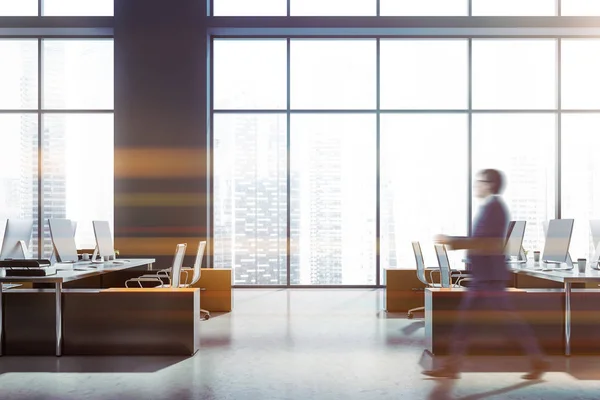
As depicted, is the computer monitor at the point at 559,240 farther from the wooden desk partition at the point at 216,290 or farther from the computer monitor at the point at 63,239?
the computer monitor at the point at 63,239

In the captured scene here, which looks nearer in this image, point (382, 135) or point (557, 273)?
point (557, 273)

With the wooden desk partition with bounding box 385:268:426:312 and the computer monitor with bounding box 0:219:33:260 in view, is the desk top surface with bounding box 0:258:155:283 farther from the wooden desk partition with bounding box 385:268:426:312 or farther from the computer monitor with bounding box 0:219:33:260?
the wooden desk partition with bounding box 385:268:426:312

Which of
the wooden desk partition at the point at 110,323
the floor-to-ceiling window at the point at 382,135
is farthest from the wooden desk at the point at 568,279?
the floor-to-ceiling window at the point at 382,135

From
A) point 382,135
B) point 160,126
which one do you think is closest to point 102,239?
point 160,126

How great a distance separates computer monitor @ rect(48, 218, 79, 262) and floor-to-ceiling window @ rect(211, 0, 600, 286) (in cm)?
356

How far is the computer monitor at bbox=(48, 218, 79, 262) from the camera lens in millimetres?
6348

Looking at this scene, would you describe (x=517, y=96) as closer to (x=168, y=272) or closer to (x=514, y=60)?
(x=514, y=60)

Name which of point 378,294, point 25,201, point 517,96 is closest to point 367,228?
point 378,294

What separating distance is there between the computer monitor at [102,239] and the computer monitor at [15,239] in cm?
83

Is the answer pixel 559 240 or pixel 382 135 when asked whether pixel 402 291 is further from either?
pixel 382 135

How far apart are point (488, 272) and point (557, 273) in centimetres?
153

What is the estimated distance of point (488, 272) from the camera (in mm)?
4453

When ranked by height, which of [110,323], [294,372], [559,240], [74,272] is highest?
[559,240]

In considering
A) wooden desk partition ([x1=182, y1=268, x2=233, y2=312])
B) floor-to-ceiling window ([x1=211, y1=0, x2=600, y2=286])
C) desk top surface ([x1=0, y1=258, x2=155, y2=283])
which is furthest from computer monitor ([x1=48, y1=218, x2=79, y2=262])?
floor-to-ceiling window ([x1=211, y1=0, x2=600, y2=286])
